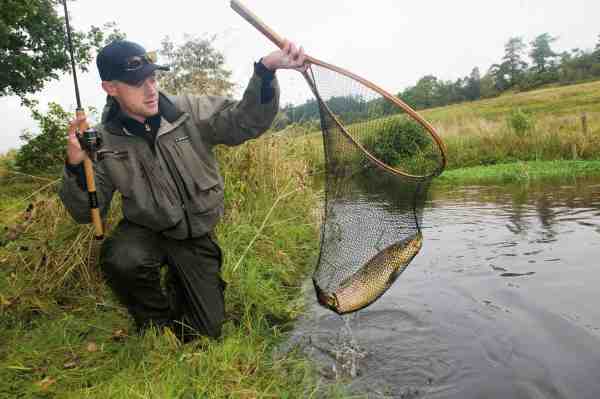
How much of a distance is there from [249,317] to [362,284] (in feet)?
3.01

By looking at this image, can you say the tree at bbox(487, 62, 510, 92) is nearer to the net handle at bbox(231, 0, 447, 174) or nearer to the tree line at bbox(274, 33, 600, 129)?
the tree line at bbox(274, 33, 600, 129)

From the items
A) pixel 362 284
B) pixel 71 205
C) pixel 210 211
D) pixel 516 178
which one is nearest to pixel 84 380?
pixel 71 205

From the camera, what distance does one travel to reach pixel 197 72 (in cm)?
543

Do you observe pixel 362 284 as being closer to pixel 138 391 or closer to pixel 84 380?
pixel 138 391

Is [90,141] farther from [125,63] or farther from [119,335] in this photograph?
[119,335]

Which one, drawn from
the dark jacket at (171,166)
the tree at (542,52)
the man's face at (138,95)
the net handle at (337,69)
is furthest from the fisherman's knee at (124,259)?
the tree at (542,52)

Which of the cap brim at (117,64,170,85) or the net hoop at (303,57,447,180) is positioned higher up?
the cap brim at (117,64,170,85)

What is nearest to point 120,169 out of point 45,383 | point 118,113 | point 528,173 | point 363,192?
point 118,113

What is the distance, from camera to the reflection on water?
255 centimetres

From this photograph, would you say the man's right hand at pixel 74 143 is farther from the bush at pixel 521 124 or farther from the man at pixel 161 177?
the bush at pixel 521 124

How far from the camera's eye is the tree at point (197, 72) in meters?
5.34

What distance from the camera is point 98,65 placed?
9.36ft

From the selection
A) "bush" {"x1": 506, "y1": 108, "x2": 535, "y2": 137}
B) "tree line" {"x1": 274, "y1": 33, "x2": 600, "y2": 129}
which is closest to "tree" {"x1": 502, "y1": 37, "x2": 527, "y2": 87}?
"tree line" {"x1": 274, "y1": 33, "x2": 600, "y2": 129}

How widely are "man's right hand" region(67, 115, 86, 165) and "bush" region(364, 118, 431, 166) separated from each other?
179 cm
